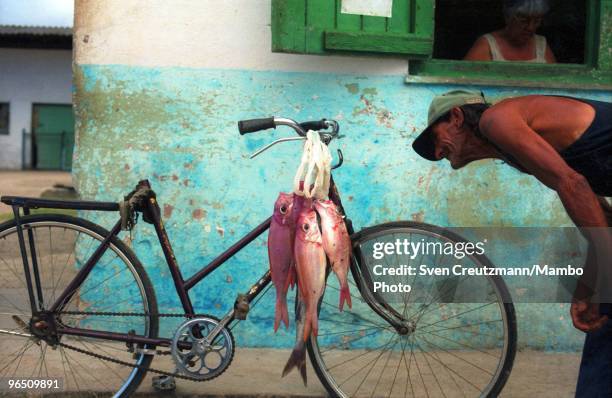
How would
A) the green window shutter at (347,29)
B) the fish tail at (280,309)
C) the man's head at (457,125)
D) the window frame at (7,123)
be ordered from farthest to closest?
the window frame at (7,123) < the green window shutter at (347,29) < the fish tail at (280,309) < the man's head at (457,125)

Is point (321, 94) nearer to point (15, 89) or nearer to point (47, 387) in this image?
point (47, 387)

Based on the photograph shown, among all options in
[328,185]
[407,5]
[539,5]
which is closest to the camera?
[328,185]

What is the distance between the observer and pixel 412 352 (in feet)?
12.5

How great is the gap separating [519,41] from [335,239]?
236 cm

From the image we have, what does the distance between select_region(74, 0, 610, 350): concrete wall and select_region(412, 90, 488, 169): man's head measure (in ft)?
4.55

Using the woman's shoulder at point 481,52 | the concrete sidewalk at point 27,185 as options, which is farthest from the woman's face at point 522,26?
the concrete sidewalk at point 27,185

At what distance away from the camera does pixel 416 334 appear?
395cm

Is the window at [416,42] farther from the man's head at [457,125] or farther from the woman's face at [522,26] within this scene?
the man's head at [457,125]

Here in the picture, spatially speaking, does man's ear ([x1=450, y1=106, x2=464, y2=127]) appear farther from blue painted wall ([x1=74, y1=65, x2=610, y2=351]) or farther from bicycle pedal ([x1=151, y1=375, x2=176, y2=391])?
bicycle pedal ([x1=151, y1=375, x2=176, y2=391])

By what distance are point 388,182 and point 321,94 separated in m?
0.60

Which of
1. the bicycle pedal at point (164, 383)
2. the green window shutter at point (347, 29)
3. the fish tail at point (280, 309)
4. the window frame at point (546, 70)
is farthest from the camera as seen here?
the window frame at point (546, 70)

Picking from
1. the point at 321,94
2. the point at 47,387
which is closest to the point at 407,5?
the point at 321,94

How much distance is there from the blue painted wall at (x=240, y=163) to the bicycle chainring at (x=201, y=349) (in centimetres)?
115

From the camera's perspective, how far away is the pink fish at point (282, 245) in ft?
10.7
